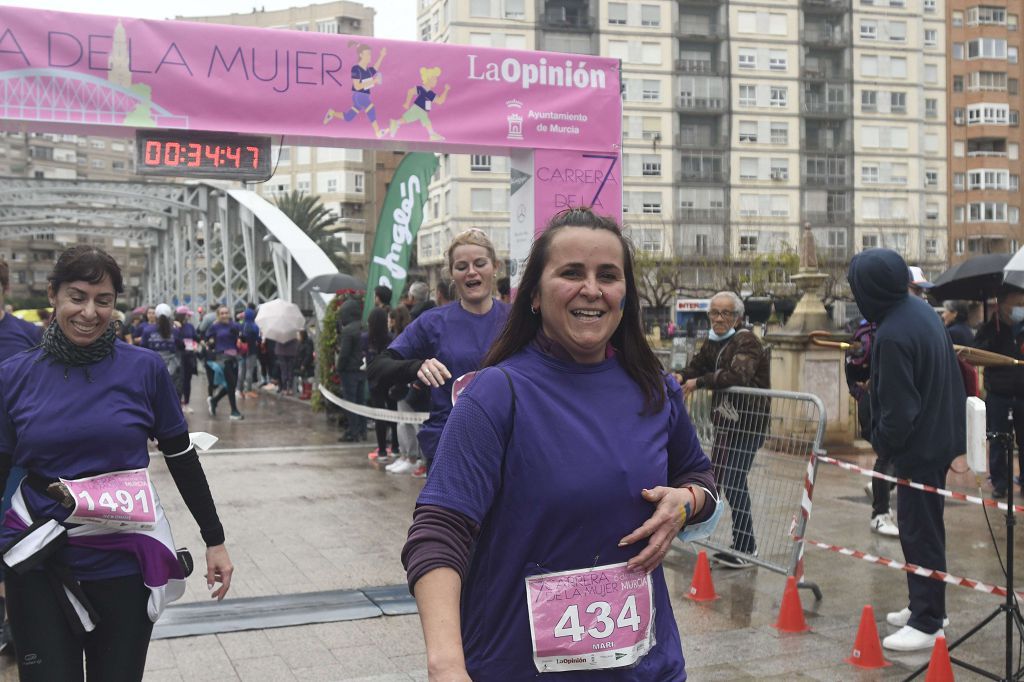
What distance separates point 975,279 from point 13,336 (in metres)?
9.36

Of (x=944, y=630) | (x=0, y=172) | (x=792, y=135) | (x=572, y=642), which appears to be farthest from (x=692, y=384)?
(x=0, y=172)

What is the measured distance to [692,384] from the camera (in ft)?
23.4

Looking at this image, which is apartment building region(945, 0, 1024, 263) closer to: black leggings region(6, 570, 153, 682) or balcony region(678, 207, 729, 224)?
balcony region(678, 207, 729, 224)

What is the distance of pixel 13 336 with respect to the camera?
184 inches

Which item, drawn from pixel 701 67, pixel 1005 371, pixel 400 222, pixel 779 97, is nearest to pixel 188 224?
pixel 701 67

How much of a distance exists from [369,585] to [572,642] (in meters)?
4.66

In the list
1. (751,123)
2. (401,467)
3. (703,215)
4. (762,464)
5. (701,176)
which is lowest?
(401,467)

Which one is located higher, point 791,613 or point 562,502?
point 562,502

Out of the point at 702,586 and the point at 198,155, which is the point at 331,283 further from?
the point at 702,586

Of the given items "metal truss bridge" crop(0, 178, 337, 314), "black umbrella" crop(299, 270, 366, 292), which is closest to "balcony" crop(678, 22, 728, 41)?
"metal truss bridge" crop(0, 178, 337, 314)

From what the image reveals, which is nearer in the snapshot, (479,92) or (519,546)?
(519,546)

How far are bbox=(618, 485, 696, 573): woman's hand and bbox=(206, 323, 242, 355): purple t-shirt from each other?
1639 cm

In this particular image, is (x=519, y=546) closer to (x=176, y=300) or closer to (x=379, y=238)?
(x=379, y=238)

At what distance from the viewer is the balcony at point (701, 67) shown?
229 ft
